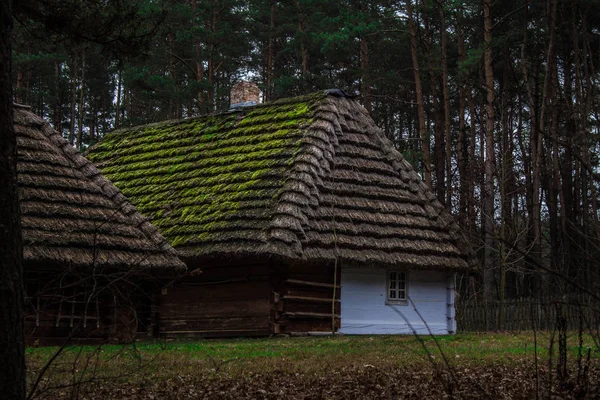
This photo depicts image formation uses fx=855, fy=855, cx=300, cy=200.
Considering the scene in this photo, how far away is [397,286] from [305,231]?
364 centimetres

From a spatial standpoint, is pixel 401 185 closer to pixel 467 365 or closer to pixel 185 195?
pixel 185 195

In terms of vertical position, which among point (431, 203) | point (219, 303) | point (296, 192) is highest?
point (431, 203)

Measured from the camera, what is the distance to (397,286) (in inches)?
850

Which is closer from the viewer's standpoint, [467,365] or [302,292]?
[467,365]

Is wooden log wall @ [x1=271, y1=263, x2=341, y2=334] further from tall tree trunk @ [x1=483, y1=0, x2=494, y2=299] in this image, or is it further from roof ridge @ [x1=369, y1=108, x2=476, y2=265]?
tall tree trunk @ [x1=483, y1=0, x2=494, y2=299]

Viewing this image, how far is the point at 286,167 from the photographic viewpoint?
2080cm

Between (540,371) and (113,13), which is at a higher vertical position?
(113,13)

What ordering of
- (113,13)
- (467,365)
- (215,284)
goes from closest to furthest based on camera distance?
(113,13)
(467,365)
(215,284)

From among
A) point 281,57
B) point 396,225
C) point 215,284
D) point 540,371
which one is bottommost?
point 540,371

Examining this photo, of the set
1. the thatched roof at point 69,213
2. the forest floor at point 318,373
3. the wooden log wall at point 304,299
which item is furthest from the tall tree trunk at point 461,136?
the forest floor at point 318,373

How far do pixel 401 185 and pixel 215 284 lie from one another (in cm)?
556

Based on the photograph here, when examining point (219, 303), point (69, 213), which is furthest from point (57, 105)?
point (69, 213)

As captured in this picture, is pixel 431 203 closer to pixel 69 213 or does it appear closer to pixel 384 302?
pixel 384 302

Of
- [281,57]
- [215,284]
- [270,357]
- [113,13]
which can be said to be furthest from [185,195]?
[281,57]
